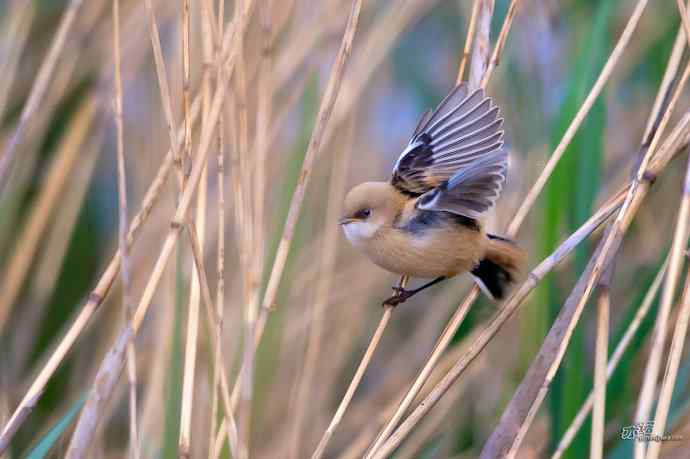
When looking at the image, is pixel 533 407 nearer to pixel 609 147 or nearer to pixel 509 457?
pixel 509 457

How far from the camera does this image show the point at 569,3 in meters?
2.41

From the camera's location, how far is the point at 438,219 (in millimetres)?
1722

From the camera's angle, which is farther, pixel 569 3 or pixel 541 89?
pixel 569 3

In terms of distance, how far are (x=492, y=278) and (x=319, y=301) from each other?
0.52 metres

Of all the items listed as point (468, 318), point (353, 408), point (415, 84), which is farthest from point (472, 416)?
point (415, 84)

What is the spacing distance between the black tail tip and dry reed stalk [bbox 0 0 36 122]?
113cm

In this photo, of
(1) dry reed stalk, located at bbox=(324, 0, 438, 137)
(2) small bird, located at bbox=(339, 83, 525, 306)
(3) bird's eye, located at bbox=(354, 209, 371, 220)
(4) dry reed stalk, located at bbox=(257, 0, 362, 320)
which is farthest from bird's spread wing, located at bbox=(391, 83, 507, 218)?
(1) dry reed stalk, located at bbox=(324, 0, 438, 137)

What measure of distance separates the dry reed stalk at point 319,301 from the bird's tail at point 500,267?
0.46 m

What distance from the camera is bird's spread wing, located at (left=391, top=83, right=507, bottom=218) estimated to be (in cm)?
150

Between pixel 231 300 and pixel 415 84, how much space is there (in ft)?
2.80

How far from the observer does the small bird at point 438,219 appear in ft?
5.51

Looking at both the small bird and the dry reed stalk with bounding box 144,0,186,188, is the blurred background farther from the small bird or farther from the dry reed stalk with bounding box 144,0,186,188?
the dry reed stalk with bounding box 144,0,186,188

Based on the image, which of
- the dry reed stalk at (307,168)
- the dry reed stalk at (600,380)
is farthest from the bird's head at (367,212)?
the dry reed stalk at (600,380)

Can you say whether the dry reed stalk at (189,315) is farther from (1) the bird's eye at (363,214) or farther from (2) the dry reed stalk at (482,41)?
(2) the dry reed stalk at (482,41)
